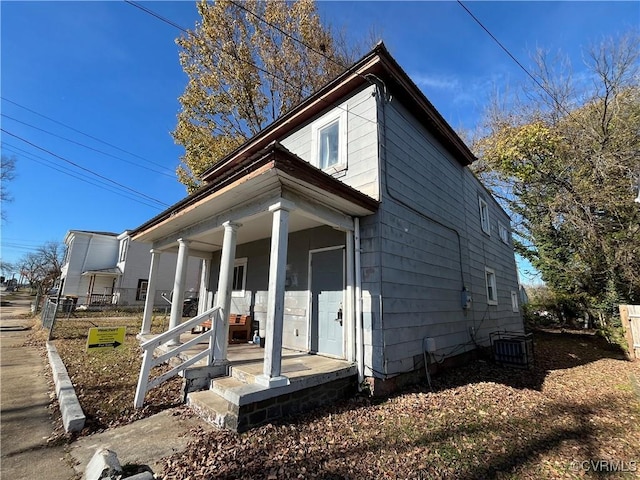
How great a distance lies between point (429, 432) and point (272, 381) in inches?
84.8

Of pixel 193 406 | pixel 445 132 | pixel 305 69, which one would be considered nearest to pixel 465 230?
pixel 445 132

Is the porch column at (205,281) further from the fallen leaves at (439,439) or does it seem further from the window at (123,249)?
the window at (123,249)

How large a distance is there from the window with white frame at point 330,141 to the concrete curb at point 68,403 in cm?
587

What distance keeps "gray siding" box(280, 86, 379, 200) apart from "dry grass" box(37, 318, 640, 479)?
3718mm

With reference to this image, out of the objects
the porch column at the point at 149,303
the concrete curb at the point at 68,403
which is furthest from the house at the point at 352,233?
the concrete curb at the point at 68,403

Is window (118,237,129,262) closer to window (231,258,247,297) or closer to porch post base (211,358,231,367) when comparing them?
window (231,258,247,297)

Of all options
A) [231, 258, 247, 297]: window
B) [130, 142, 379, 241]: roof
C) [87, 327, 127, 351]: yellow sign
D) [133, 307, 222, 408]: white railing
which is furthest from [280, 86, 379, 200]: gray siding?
[87, 327, 127, 351]: yellow sign

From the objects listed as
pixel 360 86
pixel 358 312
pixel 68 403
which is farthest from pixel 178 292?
pixel 360 86

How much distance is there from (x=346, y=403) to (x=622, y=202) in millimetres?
12579

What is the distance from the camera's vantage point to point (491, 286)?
408 inches

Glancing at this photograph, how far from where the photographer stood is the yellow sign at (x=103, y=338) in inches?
237

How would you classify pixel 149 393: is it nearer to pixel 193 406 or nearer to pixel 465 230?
pixel 193 406

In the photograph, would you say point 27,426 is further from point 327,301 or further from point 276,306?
point 327,301

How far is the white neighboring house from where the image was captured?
23.3m
